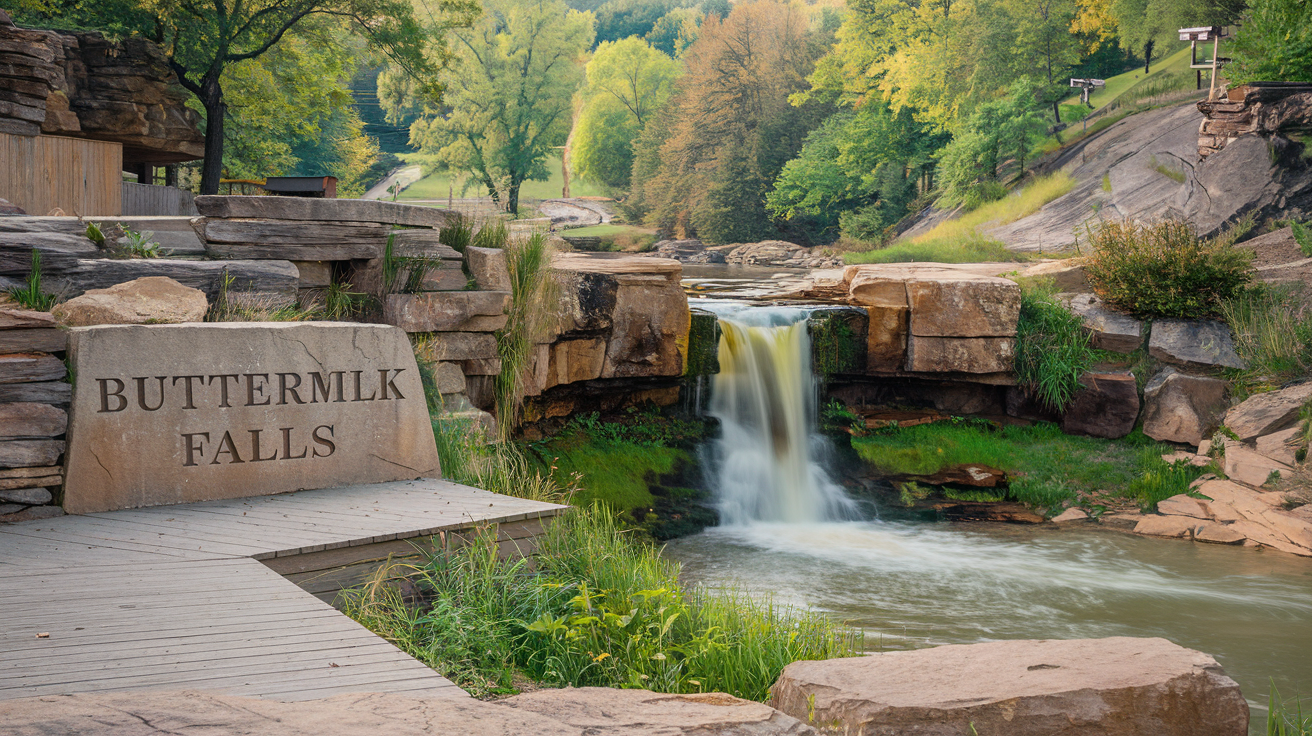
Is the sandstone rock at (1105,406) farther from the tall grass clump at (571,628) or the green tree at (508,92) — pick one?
the green tree at (508,92)

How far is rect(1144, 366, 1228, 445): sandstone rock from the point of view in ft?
38.6

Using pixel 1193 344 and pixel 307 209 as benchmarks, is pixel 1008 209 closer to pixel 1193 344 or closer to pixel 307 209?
pixel 1193 344

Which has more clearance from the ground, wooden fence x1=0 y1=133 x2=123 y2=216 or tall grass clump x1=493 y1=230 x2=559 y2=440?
wooden fence x1=0 y1=133 x2=123 y2=216

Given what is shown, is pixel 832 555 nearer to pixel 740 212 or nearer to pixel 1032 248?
pixel 1032 248

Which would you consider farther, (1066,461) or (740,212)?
(740,212)

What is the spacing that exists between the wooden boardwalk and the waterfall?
5.96m

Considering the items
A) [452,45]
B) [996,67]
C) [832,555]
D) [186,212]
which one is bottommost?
[832,555]

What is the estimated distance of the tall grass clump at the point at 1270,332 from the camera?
37.2 ft

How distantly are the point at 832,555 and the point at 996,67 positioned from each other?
26056mm

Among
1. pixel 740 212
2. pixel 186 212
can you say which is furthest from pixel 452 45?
pixel 186 212

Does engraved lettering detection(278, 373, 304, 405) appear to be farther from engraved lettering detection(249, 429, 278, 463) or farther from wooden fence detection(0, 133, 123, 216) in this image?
wooden fence detection(0, 133, 123, 216)

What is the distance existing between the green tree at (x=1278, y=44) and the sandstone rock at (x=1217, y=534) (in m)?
11.9

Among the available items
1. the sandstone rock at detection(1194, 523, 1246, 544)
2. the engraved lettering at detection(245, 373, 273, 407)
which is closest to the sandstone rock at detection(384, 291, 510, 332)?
the engraved lettering at detection(245, 373, 273, 407)

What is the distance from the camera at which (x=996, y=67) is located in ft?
102
